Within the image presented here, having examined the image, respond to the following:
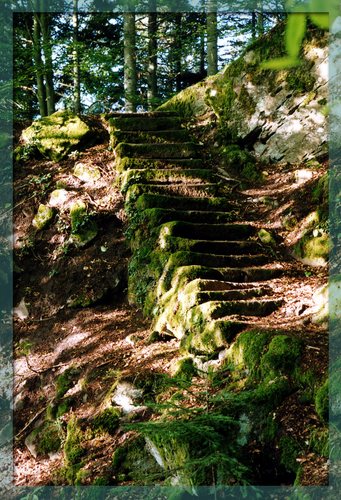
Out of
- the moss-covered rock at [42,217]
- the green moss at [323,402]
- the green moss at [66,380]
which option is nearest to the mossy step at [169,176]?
the moss-covered rock at [42,217]

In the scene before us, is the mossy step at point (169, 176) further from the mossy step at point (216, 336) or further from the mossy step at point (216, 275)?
the mossy step at point (216, 336)

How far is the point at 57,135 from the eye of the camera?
832 cm

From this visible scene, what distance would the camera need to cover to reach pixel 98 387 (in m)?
4.58

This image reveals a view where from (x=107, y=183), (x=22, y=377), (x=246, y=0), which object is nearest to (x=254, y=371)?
(x=22, y=377)

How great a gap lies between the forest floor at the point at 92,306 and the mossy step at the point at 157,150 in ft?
1.31

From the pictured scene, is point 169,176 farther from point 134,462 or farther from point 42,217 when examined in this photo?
point 134,462

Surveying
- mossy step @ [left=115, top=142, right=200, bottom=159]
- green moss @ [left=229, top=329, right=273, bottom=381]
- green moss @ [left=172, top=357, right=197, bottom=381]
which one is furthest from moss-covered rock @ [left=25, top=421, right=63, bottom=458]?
mossy step @ [left=115, top=142, right=200, bottom=159]

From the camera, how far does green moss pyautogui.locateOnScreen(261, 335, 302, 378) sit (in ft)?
10.8

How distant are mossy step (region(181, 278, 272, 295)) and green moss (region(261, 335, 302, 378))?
1.29 metres

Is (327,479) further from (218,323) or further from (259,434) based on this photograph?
(218,323)

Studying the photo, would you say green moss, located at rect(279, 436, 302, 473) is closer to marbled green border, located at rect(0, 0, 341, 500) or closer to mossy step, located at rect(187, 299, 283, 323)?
marbled green border, located at rect(0, 0, 341, 500)

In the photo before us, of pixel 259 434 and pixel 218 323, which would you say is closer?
pixel 259 434

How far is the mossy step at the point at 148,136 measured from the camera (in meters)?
8.09

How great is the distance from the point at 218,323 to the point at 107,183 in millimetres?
4226
